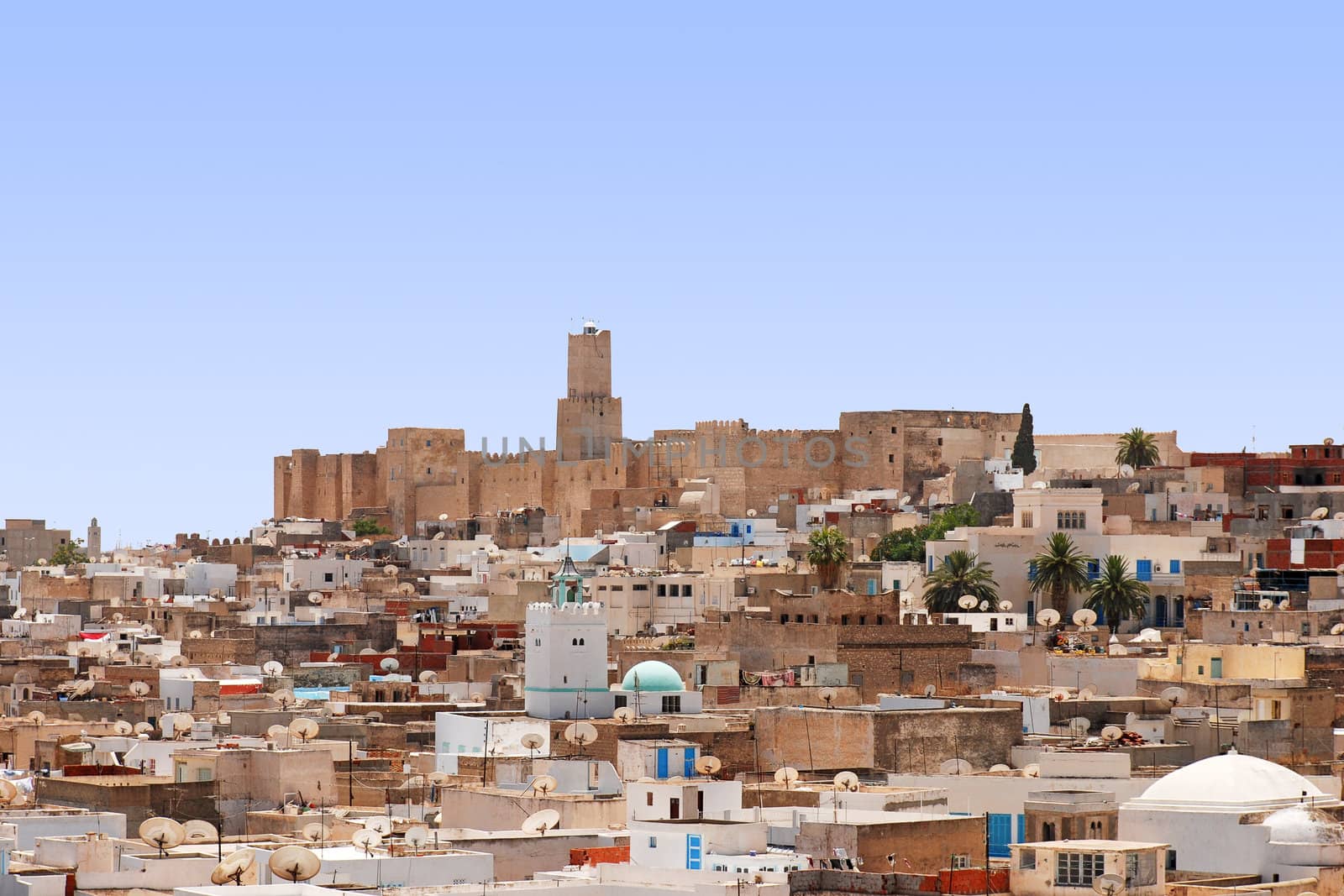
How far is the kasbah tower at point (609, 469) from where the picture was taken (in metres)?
91.8

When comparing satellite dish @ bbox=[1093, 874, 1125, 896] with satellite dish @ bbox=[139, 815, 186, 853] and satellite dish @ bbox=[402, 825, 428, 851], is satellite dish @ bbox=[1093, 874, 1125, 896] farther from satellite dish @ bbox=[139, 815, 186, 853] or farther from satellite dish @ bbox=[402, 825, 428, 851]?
satellite dish @ bbox=[139, 815, 186, 853]

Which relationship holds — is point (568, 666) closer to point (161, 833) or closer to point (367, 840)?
point (367, 840)

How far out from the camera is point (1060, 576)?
57.8 metres

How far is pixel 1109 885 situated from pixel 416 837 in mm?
6725

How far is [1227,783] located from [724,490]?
65.0 metres

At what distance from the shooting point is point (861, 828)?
27578 millimetres

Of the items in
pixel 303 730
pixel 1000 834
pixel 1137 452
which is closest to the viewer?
pixel 1000 834

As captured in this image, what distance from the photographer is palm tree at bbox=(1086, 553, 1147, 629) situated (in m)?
55.8

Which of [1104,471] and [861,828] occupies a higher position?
[1104,471]

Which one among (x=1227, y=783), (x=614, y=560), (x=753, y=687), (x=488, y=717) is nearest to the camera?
(x=1227, y=783)

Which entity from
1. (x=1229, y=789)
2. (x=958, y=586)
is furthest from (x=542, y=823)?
(x=958, y=586)

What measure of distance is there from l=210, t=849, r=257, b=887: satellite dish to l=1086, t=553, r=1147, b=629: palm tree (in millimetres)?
33148

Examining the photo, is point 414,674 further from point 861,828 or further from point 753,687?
point 861,828

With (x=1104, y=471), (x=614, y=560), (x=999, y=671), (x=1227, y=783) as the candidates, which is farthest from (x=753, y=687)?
(x=1104, y=471)
